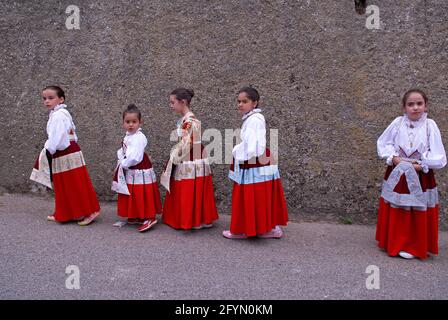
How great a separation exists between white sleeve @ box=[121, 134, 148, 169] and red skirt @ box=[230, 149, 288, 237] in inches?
40.0

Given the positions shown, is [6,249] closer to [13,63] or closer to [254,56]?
[13,63]

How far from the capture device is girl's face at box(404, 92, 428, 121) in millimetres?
3377

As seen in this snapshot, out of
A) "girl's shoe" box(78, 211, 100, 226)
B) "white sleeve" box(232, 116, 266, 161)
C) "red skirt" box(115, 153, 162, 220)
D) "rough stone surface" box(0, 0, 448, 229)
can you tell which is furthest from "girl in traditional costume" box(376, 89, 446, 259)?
"girl's shoe" box(78, 211, 100, 226)

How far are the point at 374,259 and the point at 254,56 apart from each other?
255 cm

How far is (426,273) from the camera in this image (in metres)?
3.18

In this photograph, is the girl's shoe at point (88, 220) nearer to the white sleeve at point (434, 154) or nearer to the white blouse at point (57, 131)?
the white blouse at point (57, 131)

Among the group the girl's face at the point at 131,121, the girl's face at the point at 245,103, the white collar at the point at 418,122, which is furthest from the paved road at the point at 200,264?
the girl's face at the point at 245,103

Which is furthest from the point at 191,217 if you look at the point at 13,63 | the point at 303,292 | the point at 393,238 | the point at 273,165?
the point at 13,63

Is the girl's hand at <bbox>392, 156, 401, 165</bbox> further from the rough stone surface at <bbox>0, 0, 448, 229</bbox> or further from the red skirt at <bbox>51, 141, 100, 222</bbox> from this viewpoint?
the red skirt at <bbox>51, 141, 100, 222</bbox>

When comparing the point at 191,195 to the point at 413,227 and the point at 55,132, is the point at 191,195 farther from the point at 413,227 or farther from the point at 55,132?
the point at 413,227

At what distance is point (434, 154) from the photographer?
11.1 feet

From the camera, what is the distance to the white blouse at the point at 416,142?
3.37 meters

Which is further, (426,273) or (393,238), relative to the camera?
(393,238)

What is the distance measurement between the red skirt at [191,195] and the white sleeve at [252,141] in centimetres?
55
